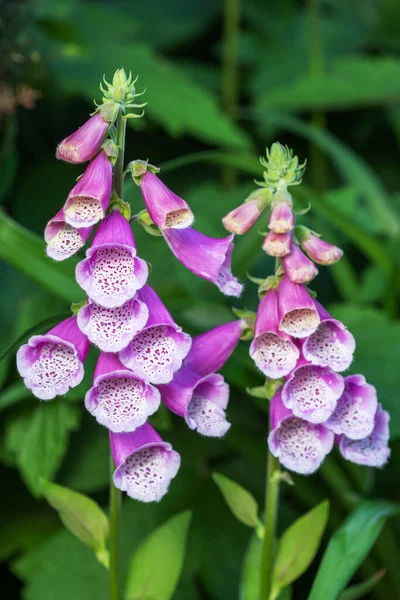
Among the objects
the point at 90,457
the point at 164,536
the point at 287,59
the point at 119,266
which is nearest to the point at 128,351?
the point at 119,266

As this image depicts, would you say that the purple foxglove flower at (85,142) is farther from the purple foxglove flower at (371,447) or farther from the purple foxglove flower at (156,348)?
the purple foxglove flower at (371,447)

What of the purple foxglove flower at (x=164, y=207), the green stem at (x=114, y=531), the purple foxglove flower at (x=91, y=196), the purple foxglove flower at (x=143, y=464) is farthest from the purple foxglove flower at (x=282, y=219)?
the green stem at (x=114, y=531)

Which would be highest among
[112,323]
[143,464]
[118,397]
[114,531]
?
[112,323]

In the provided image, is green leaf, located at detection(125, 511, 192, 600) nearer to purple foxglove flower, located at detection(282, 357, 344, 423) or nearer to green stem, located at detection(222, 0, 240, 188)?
purple foxglove flower, located at detection(282, 357, 344, 423)

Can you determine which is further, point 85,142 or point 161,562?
point 161,562

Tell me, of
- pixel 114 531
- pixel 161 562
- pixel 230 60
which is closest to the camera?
pixel 114 531

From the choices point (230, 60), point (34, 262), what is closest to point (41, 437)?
point (34, 262)

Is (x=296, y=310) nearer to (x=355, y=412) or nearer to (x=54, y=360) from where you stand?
(x=355, y=412)
